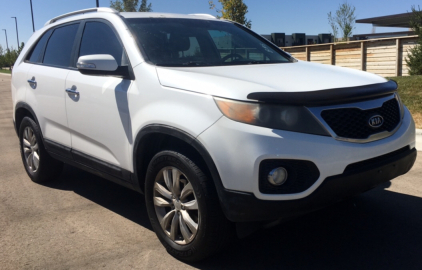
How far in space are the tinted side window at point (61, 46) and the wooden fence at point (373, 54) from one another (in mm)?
12764

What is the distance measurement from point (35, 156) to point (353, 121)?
12.4 ft

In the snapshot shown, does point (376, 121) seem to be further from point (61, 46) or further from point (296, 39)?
point (296, 39)

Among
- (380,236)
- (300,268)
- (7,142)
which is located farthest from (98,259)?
(7,142)

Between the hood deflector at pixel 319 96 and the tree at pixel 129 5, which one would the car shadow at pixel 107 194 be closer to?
the hood deflector at pixel 319 96

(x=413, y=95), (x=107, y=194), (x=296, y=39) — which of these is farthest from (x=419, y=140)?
(x=296, y=39)

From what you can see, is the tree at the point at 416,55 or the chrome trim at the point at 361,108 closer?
the chrome trim at the point at 361,108

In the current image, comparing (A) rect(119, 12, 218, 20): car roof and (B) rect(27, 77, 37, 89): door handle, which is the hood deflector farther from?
(B) rect(27, 77, 37, 89): door handle

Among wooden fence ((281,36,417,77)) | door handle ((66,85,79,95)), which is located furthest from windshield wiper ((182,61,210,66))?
wooden fence ((281,36,417,77))

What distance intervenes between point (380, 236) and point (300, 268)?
0.87 m

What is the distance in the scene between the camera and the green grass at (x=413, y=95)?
8670mm

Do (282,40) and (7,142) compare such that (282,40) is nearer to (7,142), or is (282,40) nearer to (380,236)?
(7,142)

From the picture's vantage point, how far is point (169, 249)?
3402 mm

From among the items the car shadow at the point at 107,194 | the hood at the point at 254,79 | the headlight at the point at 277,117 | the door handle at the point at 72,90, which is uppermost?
the hood at the point at 254,79

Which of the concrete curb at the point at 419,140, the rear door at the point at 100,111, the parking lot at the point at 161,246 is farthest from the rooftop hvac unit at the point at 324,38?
the rear door at the point at 100,111
